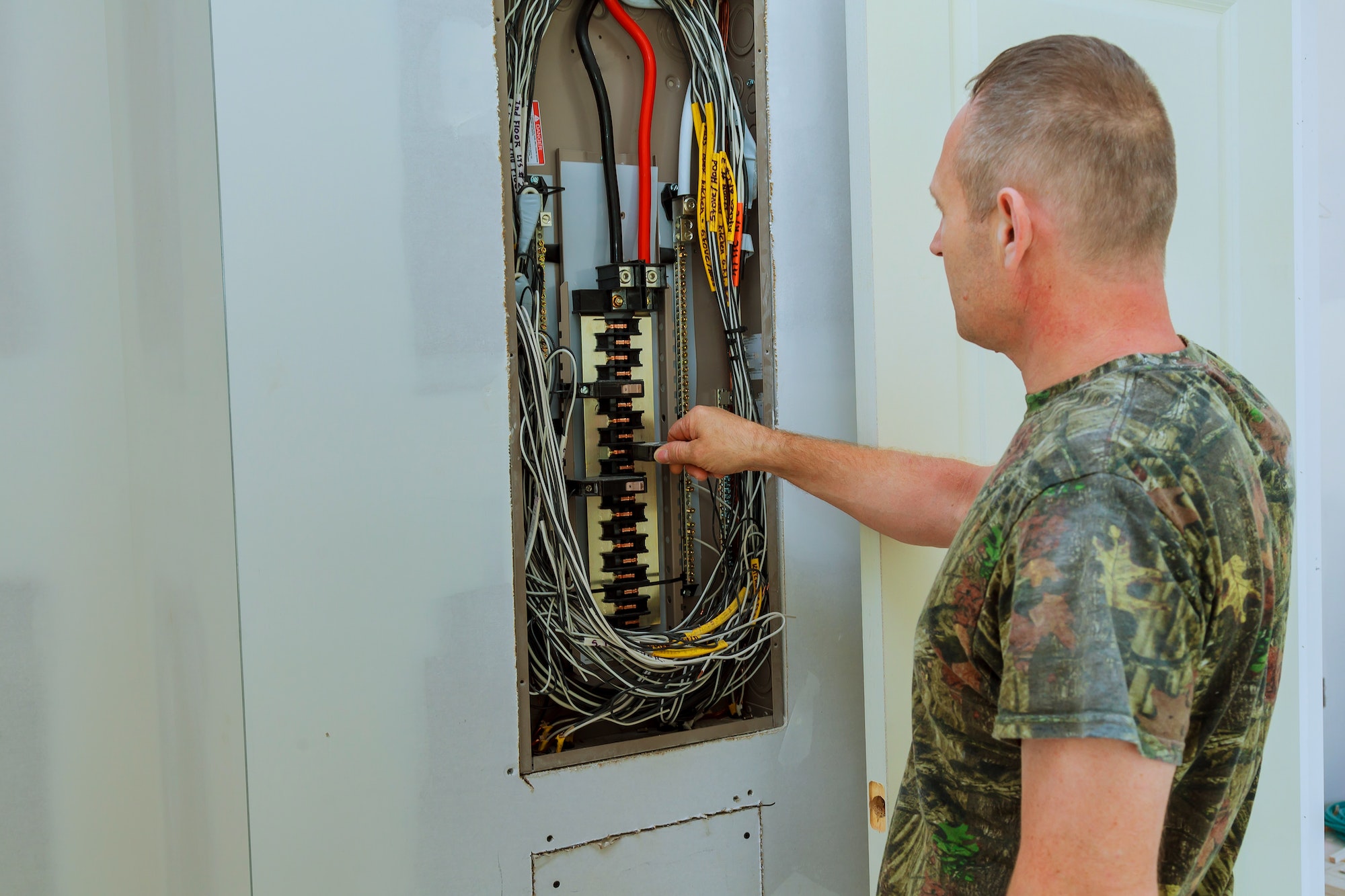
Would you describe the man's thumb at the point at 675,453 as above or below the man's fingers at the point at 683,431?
below

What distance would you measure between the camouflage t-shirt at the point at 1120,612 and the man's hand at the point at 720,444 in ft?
1.85

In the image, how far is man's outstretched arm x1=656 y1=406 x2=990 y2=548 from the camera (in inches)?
52.4

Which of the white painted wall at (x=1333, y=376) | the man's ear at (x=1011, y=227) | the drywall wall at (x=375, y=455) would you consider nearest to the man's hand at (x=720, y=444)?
the drywall wall at (x=375, y=455)

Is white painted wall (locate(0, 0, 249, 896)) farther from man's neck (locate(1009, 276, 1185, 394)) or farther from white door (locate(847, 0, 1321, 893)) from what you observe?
man's neck (locate(1009, 276, 1185, 394))

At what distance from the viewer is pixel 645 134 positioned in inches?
68.4

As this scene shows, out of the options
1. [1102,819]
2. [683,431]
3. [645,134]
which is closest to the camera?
[1102,819]

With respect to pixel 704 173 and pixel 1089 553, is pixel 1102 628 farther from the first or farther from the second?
pixel 704 173

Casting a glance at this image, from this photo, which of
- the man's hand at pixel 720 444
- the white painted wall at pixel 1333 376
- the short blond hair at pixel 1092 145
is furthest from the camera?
the white painted wall at pixel 1333 376

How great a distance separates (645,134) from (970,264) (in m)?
0.92

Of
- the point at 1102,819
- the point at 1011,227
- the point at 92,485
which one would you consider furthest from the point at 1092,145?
the point at 92,485

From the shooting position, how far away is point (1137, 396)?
0.80 meters

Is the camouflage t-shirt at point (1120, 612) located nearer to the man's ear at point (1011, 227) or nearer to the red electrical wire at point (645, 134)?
the man's ear at point (1011, 227)

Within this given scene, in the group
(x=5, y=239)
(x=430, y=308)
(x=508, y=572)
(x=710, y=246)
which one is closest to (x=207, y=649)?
(x=508, y=572)

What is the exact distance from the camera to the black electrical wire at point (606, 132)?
169 cm
